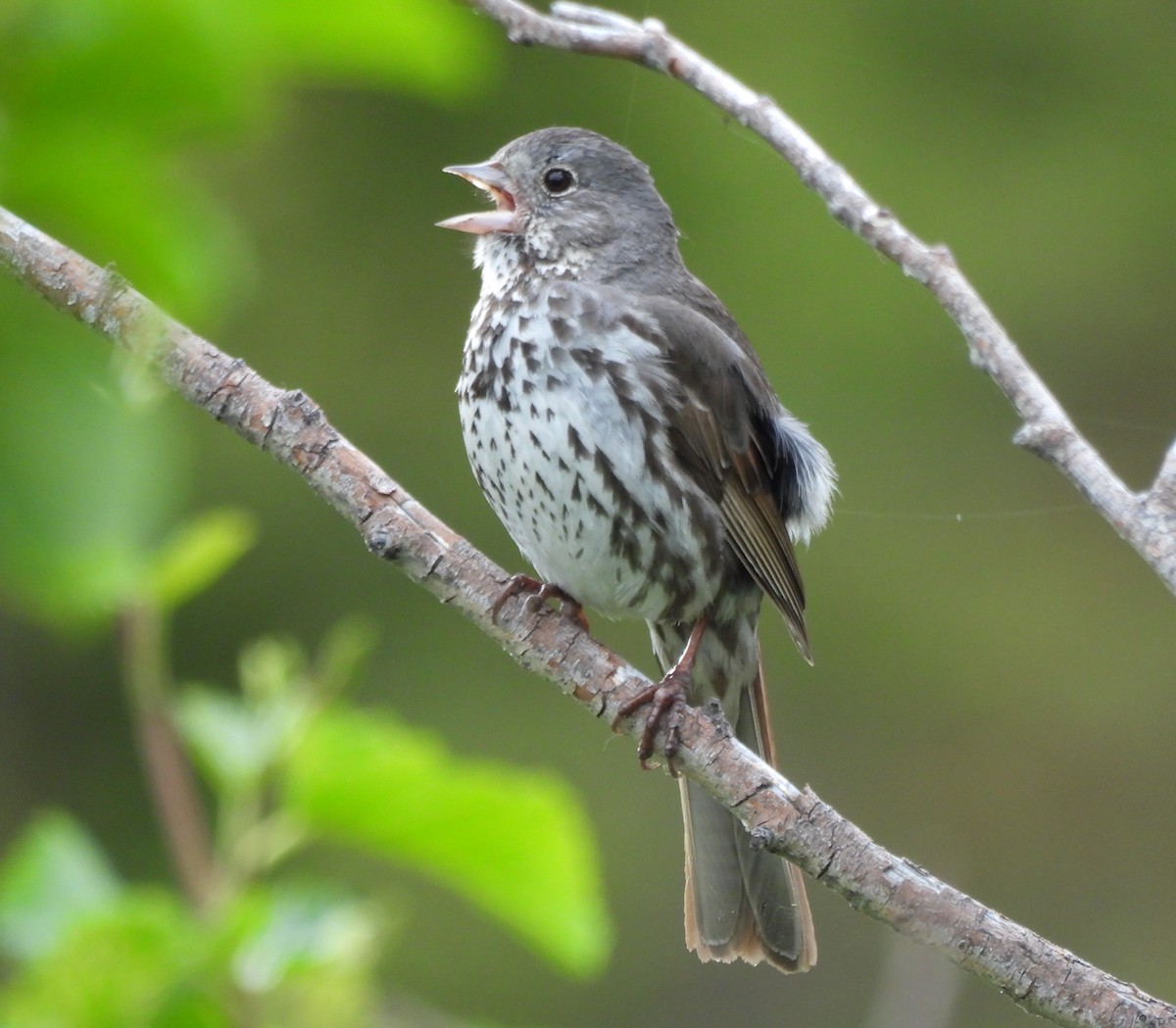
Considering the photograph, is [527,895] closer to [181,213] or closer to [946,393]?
[181,213]

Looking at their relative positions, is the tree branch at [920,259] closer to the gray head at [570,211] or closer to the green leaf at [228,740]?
the gray head at [570,211]

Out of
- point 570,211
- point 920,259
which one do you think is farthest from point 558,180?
point 920,259

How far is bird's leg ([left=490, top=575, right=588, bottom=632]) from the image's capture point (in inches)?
92.0

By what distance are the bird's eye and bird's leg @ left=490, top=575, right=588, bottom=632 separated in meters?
0.87

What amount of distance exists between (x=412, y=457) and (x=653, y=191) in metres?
3.69

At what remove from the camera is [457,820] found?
2.12m

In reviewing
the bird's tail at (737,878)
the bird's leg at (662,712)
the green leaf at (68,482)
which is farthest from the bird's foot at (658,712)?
the green leaf at (68,482)

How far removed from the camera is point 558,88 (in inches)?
283

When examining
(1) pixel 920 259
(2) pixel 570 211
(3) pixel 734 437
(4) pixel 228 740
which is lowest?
(4) pixel 228 740

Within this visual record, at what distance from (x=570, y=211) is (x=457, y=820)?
158 cm

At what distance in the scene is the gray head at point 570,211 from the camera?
3.24 metres

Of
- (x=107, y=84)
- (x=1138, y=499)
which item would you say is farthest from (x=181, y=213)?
(x=1138, y=499)

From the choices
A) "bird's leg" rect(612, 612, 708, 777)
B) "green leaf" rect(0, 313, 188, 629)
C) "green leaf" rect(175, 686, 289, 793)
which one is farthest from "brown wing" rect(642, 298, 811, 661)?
"green leaf" rect(0, 313, 188, 629)

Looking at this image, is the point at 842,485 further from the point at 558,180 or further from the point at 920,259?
the point at 920,259
